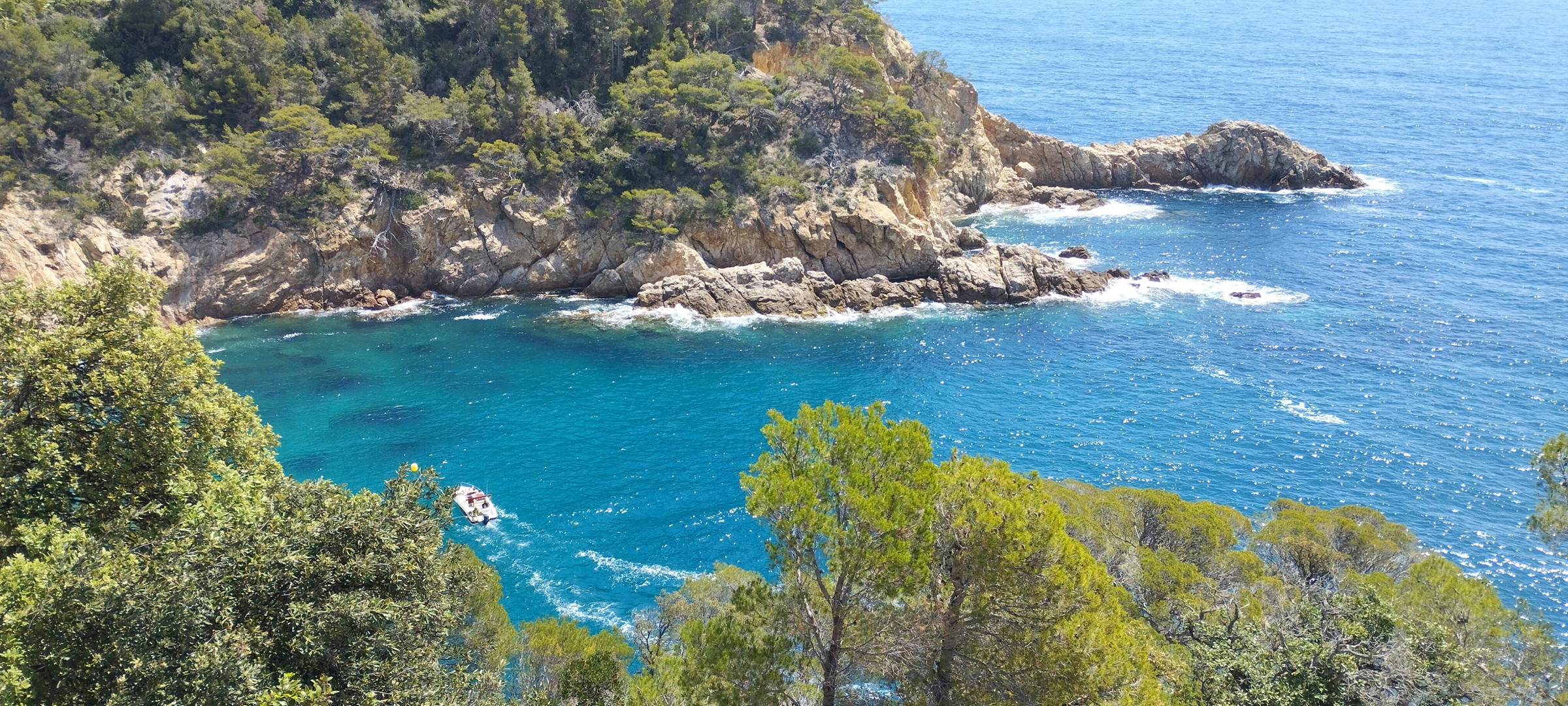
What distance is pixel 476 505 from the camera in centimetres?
3947

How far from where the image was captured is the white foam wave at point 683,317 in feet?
201

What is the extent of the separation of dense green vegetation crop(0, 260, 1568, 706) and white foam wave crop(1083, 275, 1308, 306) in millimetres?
46112

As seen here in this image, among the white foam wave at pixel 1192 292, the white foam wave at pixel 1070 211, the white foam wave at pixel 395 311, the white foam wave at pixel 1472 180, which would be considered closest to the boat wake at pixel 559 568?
the white foam wave at pixel 395 311

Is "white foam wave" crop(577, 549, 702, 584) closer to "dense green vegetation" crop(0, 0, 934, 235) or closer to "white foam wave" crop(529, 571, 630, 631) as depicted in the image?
"white foam wave" crop(529, 571, 630, 631)

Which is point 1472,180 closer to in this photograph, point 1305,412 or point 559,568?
point 1305,412

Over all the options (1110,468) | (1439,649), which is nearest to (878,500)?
(1439,649)

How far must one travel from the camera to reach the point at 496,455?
44.5 meters

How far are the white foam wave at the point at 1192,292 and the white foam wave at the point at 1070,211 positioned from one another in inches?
692

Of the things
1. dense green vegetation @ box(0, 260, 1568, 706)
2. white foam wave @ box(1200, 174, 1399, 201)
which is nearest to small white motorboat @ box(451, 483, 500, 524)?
dense green vegetation @ box(0, 260, 1568, 706)

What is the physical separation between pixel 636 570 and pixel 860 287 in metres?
34.2

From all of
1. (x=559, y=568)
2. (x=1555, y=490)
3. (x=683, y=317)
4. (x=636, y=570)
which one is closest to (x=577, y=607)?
(x=559, y=568)

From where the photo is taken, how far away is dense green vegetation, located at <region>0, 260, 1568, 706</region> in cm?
1398

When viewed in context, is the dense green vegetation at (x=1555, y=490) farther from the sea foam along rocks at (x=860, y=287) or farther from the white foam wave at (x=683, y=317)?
the sea foam along rocks at (x=860, y=287)

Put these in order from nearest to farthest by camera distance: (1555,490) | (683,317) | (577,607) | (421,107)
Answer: (1555,490)
(577,607)
(683,317)
(421,107)
